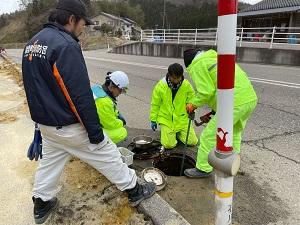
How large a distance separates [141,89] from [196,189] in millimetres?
5551

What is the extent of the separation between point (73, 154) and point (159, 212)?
0.88 m

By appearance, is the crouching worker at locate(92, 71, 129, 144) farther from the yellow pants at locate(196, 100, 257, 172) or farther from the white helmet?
the yellow pants at locate(196, 100, 257, 172)

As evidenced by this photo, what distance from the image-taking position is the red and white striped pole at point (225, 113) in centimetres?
167

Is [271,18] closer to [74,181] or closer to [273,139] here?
[273,139]

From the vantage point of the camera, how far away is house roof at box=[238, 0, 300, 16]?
24.4 metres

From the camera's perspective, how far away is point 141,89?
335 inches

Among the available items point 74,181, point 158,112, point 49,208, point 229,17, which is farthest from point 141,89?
point 229,17

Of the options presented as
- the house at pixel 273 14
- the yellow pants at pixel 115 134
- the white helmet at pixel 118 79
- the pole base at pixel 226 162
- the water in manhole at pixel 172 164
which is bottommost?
the water in manhole at pixel 172 164

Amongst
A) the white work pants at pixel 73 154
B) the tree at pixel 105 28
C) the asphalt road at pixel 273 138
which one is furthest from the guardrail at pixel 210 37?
the tree at pixel 105 28

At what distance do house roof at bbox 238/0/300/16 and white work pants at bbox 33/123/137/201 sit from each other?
24660mm

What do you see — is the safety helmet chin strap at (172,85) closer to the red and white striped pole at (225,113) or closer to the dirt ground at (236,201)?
the dirt ground at (236,201)

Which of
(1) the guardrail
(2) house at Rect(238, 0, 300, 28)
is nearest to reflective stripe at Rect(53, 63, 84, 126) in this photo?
(1) the guardrail

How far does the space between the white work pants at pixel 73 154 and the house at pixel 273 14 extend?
24046mm

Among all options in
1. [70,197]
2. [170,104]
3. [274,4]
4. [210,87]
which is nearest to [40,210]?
[70,197]
